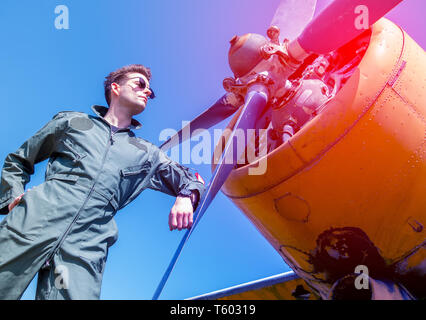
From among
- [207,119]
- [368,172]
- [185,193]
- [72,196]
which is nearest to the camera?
[72,196]

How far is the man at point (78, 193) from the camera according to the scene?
215 centimetres

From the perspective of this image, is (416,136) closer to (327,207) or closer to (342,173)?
(342,173)

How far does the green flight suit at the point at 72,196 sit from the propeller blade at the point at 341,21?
Answer: 2.54m

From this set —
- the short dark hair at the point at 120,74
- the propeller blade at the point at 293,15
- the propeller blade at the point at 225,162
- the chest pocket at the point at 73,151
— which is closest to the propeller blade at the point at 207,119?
the propeller blade at the point at 225,162

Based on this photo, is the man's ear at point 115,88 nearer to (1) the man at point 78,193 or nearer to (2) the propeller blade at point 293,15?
(1) the man at point 78,193

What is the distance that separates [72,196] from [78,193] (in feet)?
0.17

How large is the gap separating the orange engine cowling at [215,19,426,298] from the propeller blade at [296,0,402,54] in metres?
0.39

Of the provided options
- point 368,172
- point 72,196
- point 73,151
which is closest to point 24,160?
point 73,151

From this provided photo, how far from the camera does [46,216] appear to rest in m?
2.30

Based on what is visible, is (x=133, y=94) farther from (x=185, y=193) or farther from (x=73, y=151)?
(x=185, y=193)

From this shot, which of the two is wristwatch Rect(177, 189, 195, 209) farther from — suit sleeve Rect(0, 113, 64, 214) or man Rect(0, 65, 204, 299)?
suit sleeve Rect(0, 113, 64, 214)

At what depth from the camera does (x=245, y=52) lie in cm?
475

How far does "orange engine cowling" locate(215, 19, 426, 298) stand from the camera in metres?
3.59
